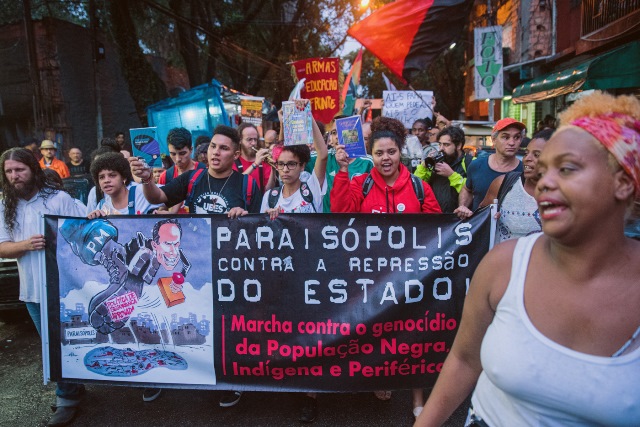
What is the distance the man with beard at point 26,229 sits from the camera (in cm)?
338

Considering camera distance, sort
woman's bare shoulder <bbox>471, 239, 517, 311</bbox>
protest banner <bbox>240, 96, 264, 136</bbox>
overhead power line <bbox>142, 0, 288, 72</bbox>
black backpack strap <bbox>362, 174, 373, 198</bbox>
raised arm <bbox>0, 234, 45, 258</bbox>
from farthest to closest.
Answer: protest banner <bbox>240, 96, 264, 136</bbox>
overhead power line <bbox>142, 0, 288, 72</bbox>
black backpack strap <bbox>362, 174, 373, 198</bbox>
raised arm <bbox>0, 234, 45, 258</bbox>
woman's bare shoulder <bbox>471, 239, 517, 311</bbox>

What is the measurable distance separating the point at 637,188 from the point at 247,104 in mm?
13348

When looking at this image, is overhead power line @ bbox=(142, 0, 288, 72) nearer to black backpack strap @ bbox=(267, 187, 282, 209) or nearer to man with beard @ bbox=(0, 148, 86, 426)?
man with beard @ bbox=(0, 148, 86, 426)

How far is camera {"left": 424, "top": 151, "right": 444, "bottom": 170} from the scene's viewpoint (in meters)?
4.61

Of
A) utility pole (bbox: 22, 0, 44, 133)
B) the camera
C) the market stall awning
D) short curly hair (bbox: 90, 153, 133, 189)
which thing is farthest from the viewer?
utility pole (bbox: 22, 0, 44, 133)

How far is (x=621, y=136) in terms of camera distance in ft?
3.90

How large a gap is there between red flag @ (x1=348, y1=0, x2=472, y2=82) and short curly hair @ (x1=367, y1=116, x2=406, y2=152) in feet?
4.55

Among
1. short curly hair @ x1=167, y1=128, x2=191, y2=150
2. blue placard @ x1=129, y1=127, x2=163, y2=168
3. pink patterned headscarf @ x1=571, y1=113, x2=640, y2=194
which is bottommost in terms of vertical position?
pink patterned headscarf @ x1=571, y1=113, x2=640, y2=194

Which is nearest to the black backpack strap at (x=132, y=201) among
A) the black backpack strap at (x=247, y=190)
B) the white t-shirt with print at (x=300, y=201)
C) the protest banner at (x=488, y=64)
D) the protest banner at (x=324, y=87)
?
the black backpack strap at (x=247, y=190)

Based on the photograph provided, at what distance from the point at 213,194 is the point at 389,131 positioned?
5.08 ft

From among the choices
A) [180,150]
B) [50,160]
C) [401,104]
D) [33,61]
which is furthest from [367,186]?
[33,61]

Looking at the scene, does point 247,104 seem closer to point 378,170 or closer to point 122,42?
point 122,42

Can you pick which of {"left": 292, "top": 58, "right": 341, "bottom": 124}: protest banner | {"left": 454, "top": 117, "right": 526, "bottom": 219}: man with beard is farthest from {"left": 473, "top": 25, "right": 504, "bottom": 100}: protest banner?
{"left": 454, "top": 117, "right": 526, "bottom": 219}: man with beard

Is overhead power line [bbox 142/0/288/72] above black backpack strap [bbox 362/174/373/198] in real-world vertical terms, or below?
above
